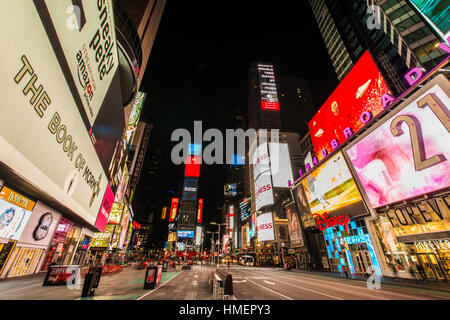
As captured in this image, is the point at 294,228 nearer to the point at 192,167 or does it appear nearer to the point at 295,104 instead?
the point at 295,104

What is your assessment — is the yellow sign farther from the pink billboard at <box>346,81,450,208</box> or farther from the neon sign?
the neon sign

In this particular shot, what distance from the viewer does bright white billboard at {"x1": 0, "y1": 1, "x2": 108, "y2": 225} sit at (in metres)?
7.41

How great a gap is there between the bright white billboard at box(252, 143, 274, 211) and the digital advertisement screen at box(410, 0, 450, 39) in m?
46.9

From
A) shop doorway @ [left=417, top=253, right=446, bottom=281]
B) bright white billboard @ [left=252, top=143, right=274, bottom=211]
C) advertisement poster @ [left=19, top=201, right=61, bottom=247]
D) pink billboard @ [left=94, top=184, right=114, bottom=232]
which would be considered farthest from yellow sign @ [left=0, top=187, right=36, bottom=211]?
bright white billboard @ [left=252, top=143, right=274, bottom=211]

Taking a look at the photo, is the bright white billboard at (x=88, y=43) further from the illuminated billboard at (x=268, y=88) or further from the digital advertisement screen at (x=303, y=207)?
the illuminated billboard at (x=268, y=88)

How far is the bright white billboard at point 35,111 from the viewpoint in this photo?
7.41 metres

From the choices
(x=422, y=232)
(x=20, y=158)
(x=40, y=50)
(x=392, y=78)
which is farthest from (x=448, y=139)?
(x=392, y=78)

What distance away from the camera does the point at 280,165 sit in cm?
6272

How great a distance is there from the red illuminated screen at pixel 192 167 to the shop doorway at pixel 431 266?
128 metres
